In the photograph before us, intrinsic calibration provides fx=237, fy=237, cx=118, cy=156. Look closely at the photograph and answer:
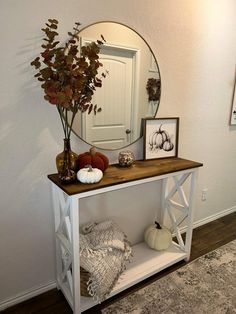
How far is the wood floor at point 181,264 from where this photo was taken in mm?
1524

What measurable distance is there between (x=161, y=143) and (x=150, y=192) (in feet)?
1.45

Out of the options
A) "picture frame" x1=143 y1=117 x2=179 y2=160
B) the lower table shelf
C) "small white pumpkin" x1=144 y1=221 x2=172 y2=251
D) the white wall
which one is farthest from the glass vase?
"small white pumpkin" x1=144 y1=221 x2=172 y2=251

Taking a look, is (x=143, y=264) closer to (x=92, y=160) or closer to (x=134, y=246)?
(x=134, y=246)

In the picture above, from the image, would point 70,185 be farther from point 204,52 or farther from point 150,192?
point 204,52

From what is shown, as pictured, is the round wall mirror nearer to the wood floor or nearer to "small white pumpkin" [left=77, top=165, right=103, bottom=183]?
"small white pumpkin" [left=77, top=165, right=103, bottom=183]

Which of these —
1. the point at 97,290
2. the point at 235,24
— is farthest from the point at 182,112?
the point at 97,290

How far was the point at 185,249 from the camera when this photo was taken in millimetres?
1973

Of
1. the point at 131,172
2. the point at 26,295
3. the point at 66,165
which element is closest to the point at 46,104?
the point at 66,165

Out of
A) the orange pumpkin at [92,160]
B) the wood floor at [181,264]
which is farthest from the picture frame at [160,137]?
the wood floor at [181,264]

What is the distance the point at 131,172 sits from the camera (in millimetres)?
1547

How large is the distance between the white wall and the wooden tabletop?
0.15 metres

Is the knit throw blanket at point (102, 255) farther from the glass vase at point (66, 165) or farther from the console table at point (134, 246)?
the glass vase at point (66, 165)

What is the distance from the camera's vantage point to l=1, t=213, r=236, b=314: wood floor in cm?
152

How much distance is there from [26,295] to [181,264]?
119cm
